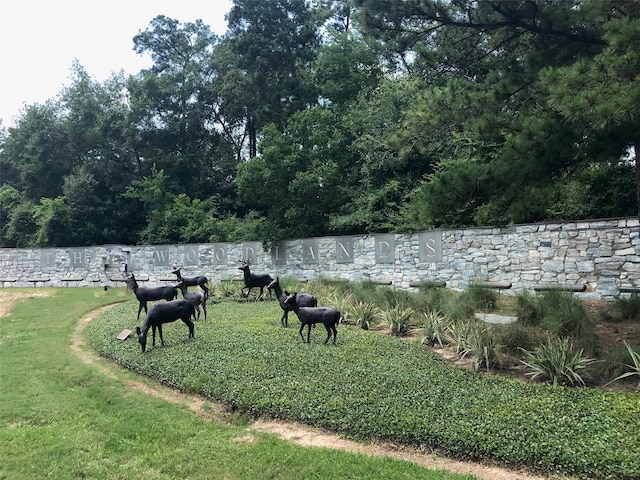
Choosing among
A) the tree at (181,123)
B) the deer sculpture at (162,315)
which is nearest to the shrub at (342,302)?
the deer sculpture at (162,315)

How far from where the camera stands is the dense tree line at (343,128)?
23.2 ft

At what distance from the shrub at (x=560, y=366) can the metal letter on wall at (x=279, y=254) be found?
1294 centimetres

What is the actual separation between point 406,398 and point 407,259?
9764mm

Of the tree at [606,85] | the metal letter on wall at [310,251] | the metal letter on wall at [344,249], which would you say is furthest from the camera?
the metal letter on wall at [310,251]

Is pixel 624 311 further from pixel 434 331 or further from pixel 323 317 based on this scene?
pixel 323 317

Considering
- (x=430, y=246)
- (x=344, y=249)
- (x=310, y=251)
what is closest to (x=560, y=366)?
(x=430, y=246)

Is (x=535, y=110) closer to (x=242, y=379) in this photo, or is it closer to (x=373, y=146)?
(x=242, y=379)

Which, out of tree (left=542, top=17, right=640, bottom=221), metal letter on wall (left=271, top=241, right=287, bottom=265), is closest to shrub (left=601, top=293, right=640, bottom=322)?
tree (left=542, top=17, right=640, bottom=221)

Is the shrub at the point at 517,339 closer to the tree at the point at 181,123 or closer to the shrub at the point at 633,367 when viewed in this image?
the shrub at the point at 633,367

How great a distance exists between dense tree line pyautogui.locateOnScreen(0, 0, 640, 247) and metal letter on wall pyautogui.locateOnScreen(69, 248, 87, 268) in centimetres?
353

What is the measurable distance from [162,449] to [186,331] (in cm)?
531

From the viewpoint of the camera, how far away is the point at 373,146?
1908 centimetres

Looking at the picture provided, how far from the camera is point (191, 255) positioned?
2088 centimetres

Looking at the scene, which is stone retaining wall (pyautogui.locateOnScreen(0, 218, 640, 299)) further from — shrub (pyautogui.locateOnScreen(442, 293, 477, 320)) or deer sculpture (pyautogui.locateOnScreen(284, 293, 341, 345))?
deer sculpture (pyautogui.locateOnScreen(284, 293, 341, 345))
